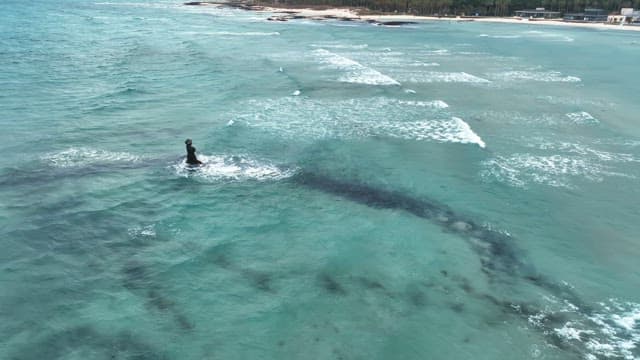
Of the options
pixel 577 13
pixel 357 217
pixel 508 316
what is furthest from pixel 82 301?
pixel 577 13

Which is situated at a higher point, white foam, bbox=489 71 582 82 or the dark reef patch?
white foam, bbox=489 71 582 82

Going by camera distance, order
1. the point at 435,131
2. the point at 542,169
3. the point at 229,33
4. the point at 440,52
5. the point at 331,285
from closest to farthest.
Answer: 1. the point at 331,285
2. the point at 542,169
3. the point at 435,131
4. the point at 440,52
5. the point at 229,33

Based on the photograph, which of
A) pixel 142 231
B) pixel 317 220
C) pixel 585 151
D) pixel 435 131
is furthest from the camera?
pixel 435 131

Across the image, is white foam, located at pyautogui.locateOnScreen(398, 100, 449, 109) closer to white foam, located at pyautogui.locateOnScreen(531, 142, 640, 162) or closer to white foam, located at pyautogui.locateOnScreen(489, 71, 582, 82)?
white foam, located at pyautogui.locateOnScreen(531, 142, 640, 162)

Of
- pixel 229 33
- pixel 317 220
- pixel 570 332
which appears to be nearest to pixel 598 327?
pixel 570 332

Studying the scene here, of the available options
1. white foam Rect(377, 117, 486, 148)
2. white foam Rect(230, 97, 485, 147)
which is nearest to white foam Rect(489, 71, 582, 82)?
white foam Rect(230, 97, 485, 147)

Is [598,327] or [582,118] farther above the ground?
[582,118]

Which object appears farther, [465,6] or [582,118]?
[465,6]

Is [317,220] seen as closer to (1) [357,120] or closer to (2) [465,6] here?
(1) [357,120]
